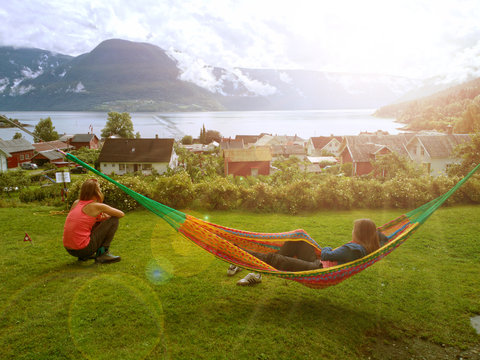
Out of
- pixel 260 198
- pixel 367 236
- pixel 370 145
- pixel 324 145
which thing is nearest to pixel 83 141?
pixel 324 145

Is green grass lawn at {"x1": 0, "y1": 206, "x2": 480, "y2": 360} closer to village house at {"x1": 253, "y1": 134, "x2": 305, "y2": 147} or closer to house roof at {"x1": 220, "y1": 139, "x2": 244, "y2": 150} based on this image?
house roof at {"x1": 220, "y1": 139, "x2": 244, "y2": 150}

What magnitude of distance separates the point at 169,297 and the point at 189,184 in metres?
5.04

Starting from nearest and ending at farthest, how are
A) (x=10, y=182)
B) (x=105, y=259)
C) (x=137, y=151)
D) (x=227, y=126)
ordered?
(x=105, y=259), (x=10, y=182), (x=137, y=151), (x=227, y=126)

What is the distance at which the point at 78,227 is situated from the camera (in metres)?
3.26

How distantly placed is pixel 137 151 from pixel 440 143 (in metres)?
26.4

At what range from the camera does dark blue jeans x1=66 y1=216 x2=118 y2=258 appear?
339 cm

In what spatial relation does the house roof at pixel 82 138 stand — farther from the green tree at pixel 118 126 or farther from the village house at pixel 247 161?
the village house at pixel 247 161

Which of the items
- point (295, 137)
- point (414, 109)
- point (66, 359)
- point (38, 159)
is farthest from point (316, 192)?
point (414, 109)

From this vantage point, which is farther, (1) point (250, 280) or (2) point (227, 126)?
(2) point (227, 126)

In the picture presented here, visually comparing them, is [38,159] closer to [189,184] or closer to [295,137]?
→ [189,184]

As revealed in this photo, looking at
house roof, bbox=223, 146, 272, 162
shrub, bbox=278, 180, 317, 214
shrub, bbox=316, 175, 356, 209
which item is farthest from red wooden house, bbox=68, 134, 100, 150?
shrub, bbox=316, 175, 356, 209

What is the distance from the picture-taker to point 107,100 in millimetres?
196875

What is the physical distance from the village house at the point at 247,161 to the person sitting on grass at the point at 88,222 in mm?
20342

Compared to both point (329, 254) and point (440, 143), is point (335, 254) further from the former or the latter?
point (440, 143)
